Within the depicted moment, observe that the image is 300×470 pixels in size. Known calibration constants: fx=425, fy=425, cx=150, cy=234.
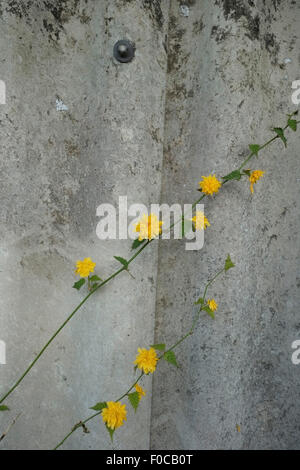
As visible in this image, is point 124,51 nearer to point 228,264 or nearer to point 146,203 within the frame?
point 146,203

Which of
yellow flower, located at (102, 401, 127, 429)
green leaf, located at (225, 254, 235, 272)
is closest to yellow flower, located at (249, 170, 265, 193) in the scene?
green leaf, located at (225, 254, 235, 272)

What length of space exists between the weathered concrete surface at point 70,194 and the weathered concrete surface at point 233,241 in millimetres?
64

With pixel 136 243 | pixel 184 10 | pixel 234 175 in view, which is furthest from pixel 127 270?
pixel 184 10

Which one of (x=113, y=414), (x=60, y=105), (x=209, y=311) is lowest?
(x=113, y=414)

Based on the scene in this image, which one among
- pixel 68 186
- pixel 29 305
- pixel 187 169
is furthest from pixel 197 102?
pixel 29 305

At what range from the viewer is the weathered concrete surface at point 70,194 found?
1043 mm

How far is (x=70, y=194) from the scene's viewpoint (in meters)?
1.08

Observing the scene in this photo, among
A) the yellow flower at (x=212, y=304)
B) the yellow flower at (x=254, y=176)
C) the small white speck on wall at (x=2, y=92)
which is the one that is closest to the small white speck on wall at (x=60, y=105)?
the small white speck on wall at (x=2, y=92)

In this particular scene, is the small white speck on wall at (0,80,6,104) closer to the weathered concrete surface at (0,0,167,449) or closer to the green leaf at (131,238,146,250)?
the weathered concrete surface at (0,0,167,449)

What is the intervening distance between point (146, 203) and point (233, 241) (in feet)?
0.80

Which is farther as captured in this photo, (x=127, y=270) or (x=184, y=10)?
(x=184, y=10)

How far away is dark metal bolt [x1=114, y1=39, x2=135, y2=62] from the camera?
1078mm

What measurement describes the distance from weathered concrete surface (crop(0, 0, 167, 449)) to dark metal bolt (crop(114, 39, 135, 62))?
0.02 m
